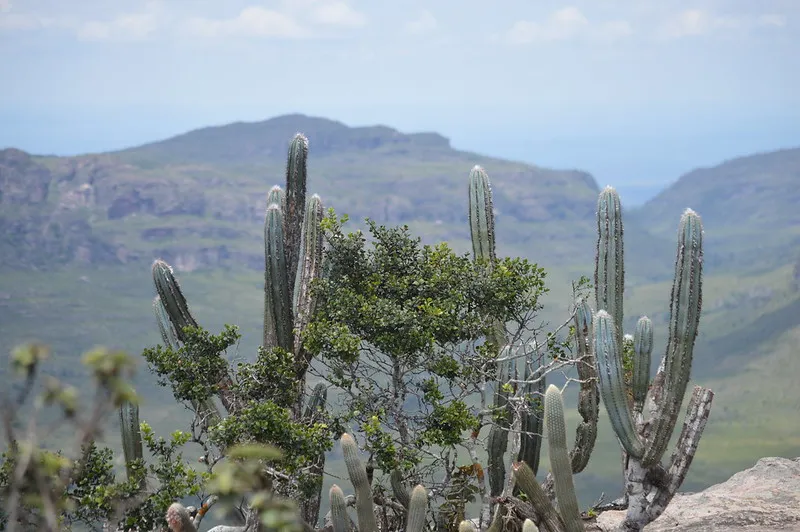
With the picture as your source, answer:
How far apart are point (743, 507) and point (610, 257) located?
6426 mm

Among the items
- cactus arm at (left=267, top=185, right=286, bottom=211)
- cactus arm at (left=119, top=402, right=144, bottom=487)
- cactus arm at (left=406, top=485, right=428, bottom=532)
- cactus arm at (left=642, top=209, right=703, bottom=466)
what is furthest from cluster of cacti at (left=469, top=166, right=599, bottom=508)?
cactus arm at (left=119, top=402, right=144, bottom=487)

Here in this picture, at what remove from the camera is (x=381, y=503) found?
1748 cm

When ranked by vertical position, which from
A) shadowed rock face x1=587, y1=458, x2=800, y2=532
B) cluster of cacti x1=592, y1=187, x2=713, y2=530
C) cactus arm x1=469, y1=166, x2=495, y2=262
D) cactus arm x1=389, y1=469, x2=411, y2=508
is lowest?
shadowed rock face x1=587, y1=458, x2=800, y2=532

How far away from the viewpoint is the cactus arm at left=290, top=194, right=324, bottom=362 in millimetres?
17453

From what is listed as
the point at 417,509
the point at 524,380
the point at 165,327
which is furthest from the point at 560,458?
the point at 165,327

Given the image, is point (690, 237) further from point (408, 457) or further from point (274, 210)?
point (274, 210)

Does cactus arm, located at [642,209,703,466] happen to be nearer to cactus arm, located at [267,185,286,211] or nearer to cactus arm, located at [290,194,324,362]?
cactus arm, located at [290,194,324,362]

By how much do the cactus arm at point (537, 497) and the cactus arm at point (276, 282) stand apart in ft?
15.0

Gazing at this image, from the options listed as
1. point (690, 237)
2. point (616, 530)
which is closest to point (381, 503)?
point (616, 530)

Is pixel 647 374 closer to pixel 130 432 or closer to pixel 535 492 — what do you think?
pixel 535 492

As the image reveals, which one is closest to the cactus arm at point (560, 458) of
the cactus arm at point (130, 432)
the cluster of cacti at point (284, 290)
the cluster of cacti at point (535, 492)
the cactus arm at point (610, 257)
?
the cluster of cacti at point (535, 492)

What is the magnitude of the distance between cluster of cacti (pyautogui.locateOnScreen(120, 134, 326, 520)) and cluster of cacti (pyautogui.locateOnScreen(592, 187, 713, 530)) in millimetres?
4714

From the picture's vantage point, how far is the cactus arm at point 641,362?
17406mm

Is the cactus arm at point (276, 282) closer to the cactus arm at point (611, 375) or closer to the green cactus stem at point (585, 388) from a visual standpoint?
the green cactus stem at point (585, 388)
